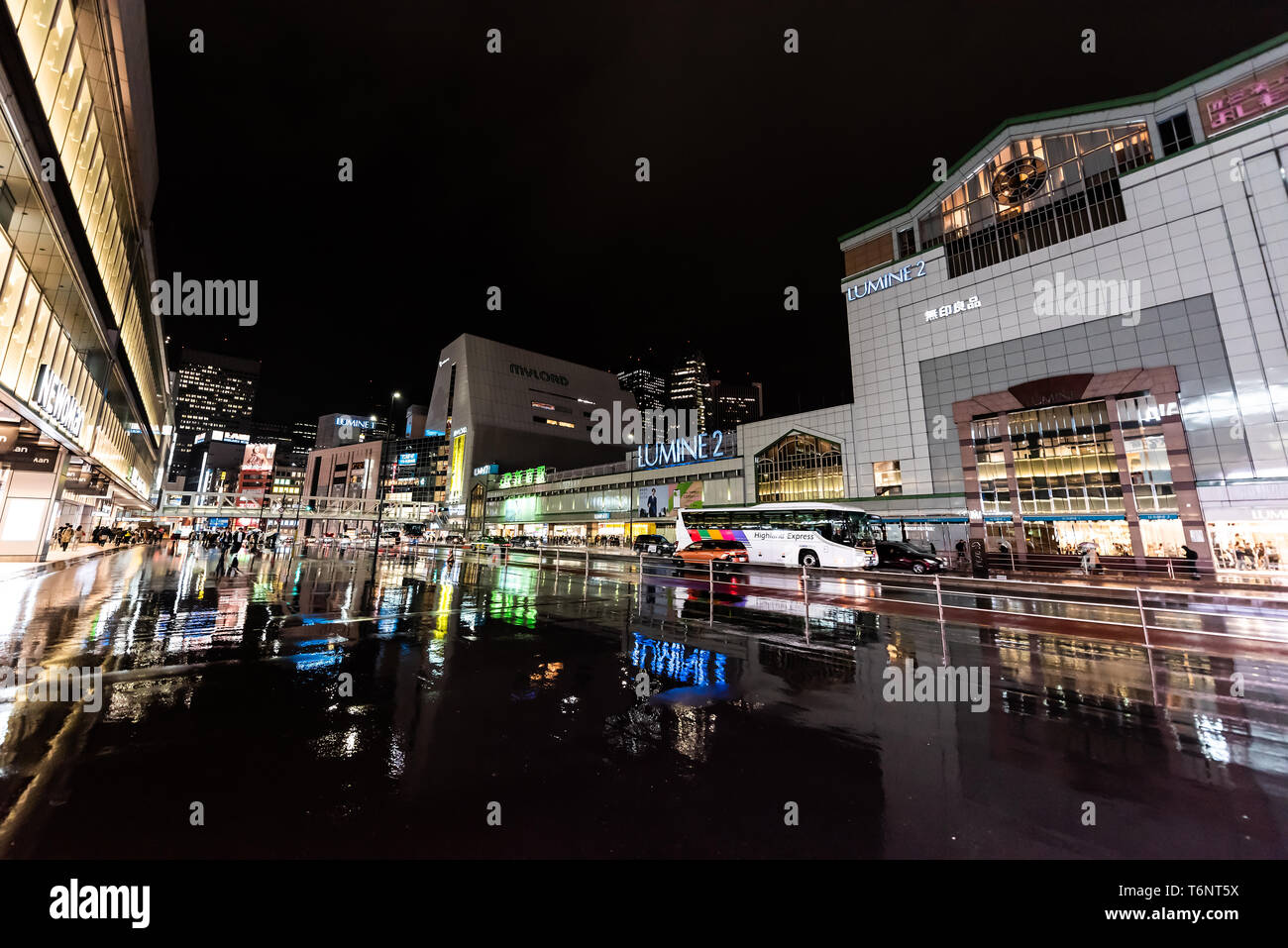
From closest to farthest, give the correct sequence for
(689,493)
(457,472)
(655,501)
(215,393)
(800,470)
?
1. (800,470)
2. (689,493)
3. (655,501)
4. (457,472)
5. (215,393)

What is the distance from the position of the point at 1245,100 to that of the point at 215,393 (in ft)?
837

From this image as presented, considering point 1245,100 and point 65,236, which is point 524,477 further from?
point 1245,100

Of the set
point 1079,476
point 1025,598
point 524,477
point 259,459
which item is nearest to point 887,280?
point 1079,476

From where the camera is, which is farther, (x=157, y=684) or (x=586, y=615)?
(x=586, y=615)

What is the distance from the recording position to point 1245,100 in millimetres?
30594

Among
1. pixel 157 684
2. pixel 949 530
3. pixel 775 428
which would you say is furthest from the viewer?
pixel 775 428

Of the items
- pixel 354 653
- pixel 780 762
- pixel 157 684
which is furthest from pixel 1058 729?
pixel 157 684

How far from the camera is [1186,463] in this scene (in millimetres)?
30016

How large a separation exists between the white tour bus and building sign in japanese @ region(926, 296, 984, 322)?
2571cm

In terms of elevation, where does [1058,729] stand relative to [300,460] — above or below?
below

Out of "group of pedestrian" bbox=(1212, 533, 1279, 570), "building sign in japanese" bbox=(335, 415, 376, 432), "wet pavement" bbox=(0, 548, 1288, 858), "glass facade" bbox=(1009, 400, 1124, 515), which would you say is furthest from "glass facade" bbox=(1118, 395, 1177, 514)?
"building sign in japanese" bbox=(335, 415, 376, 432)

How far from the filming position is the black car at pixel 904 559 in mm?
26156
